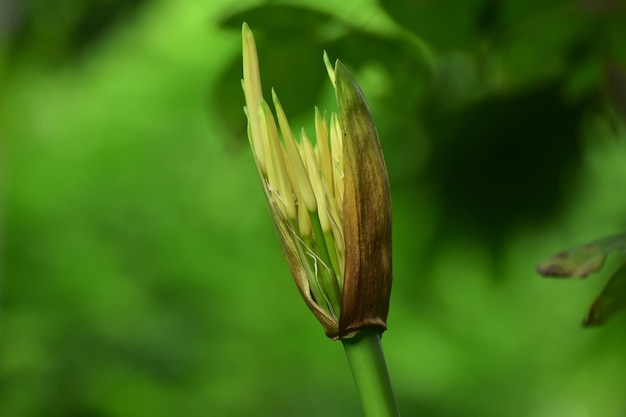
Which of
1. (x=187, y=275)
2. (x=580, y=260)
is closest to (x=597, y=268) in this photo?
(x=580, y=260)

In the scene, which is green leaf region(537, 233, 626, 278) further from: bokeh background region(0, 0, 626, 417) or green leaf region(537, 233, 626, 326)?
bokeh background region(0, 0, 626, 417)

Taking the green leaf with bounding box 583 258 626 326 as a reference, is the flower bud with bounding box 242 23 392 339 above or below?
above

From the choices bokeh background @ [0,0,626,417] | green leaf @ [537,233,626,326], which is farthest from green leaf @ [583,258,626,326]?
bokeh background @ [0,0,626,417]

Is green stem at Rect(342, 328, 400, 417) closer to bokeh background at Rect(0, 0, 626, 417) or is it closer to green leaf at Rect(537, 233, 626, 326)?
green leaf at Rect(537, 233, 626, 326)

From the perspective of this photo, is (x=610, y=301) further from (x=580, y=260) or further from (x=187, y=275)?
(x=187, y=275)

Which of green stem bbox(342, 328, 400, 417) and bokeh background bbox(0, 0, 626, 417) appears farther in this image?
bokeh background bbox(0, 0, 626, 417)

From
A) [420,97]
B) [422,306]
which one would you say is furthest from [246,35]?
[422,306]

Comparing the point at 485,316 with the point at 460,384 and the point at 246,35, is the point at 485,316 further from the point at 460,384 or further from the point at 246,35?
the point at 246,35

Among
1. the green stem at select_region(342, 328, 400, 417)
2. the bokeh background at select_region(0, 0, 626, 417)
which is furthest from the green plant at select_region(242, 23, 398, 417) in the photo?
the bokeh background at select_region(0, 0, 626, 417)

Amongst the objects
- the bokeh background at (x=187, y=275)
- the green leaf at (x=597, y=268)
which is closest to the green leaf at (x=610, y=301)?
the green leaf at (x=597, y=268)
